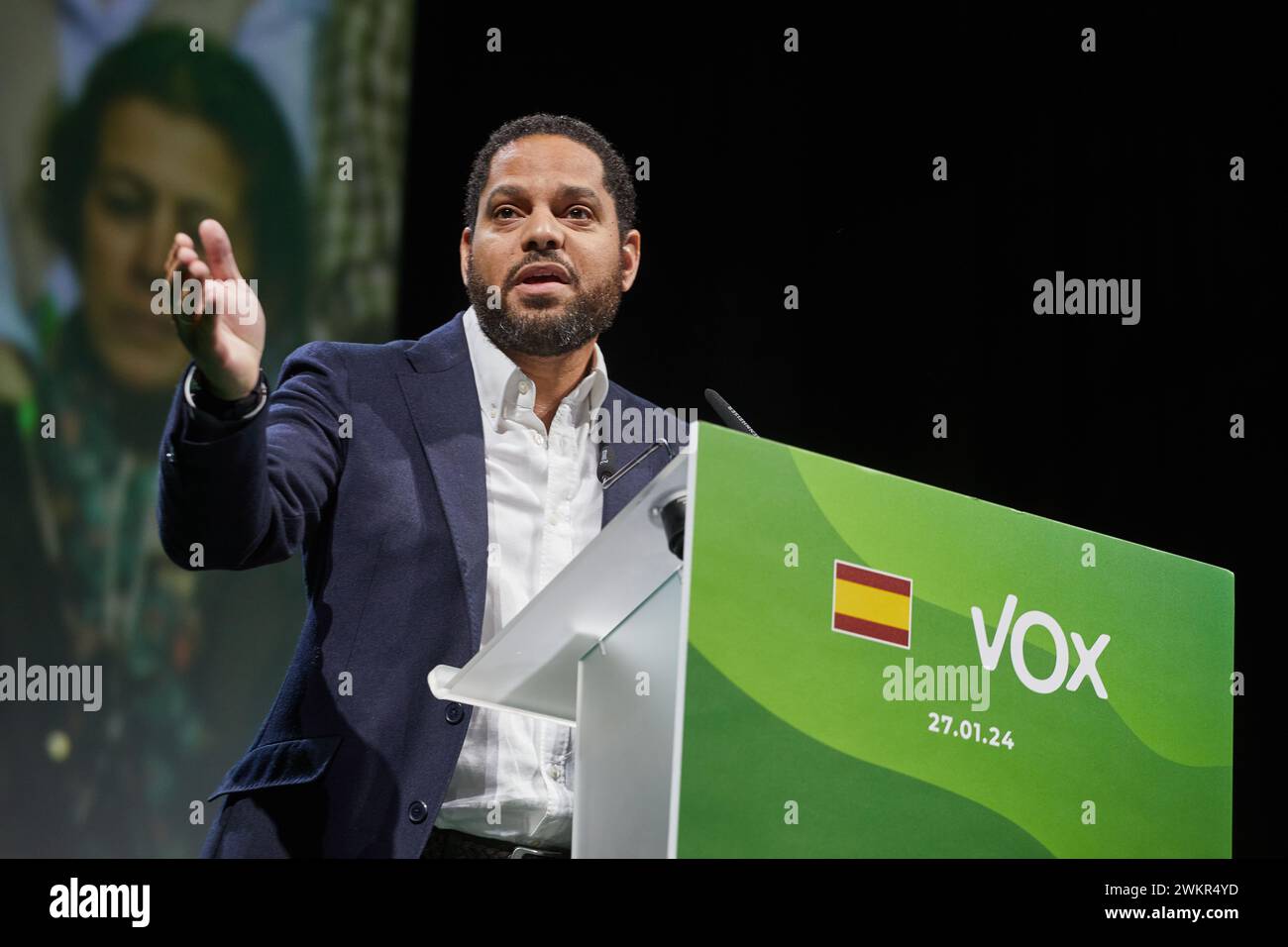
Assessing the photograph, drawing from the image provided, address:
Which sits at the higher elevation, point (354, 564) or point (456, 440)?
Answer: point (456, 440)

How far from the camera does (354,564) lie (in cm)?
194

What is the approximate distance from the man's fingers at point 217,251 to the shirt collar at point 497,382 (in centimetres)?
74

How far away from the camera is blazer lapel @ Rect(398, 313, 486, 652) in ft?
6.29

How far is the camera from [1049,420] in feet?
11.1

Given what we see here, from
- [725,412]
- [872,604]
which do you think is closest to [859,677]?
[872,604]

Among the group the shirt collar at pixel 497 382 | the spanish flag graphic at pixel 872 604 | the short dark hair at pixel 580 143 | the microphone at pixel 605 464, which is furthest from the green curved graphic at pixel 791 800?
the short dark hair at pixel 580 143

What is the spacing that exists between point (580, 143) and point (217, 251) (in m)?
1.22

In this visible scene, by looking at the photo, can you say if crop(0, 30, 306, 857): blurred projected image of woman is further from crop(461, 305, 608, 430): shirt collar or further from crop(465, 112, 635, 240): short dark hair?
crop(461, 305, 608, 430): shirt collar

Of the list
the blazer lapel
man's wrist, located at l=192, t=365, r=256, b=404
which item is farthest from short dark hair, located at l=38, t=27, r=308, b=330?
man's wrist, located at l=192, t=365, r=256, b=404

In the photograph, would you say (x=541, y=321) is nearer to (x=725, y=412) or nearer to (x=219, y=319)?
(x=725, y=412)

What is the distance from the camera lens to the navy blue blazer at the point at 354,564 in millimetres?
1636

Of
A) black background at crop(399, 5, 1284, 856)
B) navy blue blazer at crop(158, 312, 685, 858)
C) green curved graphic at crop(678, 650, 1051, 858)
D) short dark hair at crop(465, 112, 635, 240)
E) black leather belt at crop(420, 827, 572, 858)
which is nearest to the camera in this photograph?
green curved graphic at crop(678, 650, 1051, 858)

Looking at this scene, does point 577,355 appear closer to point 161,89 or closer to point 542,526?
point 542,526

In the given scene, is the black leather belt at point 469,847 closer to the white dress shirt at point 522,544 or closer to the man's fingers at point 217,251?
the white dress shirt at point 522,544
